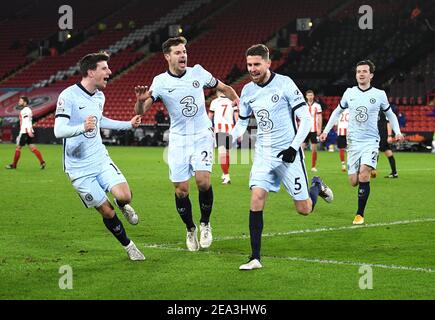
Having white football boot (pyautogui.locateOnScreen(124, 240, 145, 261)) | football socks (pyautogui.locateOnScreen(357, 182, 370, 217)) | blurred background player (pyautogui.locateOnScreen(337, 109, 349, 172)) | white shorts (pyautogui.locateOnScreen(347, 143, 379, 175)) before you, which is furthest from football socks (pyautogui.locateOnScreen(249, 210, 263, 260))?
blurred background player (pyautogui.locateOnScreen(337, 109, 349, 172))

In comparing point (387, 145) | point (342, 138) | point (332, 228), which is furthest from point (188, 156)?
point (342, 138)

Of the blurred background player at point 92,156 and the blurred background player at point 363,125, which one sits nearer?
the blurred background player at point 92,156

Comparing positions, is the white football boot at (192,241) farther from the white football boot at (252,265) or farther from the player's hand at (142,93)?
the player's hand at (142,93)

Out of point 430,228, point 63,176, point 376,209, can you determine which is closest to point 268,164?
point 430,228

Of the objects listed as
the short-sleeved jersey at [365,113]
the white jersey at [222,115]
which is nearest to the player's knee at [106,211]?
the short-sleeved jersey at [365,113]

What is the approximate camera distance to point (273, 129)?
29.2 ft

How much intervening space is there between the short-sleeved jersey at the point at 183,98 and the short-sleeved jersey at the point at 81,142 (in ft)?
3.61

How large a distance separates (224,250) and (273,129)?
5.19 feet

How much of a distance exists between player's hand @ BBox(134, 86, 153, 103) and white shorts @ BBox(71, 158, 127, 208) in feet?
2.73

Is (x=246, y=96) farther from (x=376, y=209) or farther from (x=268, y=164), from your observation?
(x=376, y=209)

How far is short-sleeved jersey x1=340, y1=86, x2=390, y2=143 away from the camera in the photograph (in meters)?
12.6

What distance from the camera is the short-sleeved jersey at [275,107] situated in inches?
345

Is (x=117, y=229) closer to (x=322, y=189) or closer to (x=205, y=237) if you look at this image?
(x=205, y=237)

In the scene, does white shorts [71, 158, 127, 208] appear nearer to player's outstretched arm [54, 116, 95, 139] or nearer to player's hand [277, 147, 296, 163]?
player's outstretched arm [54, 116, 95, 139]
